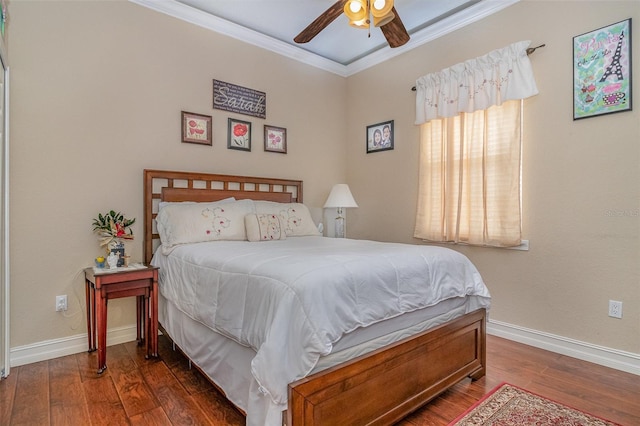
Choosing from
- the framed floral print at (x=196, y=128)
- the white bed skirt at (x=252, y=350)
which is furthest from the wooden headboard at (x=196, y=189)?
the white bed skirt at (x=252, y=350)

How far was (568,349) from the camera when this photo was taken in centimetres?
254

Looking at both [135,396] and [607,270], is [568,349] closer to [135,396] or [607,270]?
[607,270]

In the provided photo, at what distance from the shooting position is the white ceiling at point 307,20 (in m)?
3.02

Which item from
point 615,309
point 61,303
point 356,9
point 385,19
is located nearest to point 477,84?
point 385,19

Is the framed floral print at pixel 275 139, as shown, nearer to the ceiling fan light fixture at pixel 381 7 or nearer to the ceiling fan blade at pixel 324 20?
the ceiling fan blade at pixel 324 20

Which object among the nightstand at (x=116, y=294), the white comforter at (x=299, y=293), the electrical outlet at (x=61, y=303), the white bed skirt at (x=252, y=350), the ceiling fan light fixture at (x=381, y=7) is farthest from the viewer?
the electrical outlet at (x=61, y=303)

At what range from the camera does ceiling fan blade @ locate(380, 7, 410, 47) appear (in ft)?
7.16

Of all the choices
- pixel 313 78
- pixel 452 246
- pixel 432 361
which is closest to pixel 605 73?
pixel 452 246

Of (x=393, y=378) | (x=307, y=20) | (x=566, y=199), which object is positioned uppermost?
(x=307, y=20)

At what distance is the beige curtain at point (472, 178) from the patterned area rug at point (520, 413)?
1289 millimetres

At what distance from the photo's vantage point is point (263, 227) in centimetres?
286

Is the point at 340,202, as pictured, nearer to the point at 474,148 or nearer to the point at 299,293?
the point at 474,148

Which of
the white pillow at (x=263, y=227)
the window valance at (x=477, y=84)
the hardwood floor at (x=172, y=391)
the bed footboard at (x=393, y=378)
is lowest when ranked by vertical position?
the hardwood floor at (x=172, y=391)

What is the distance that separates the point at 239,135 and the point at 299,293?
2.54m
